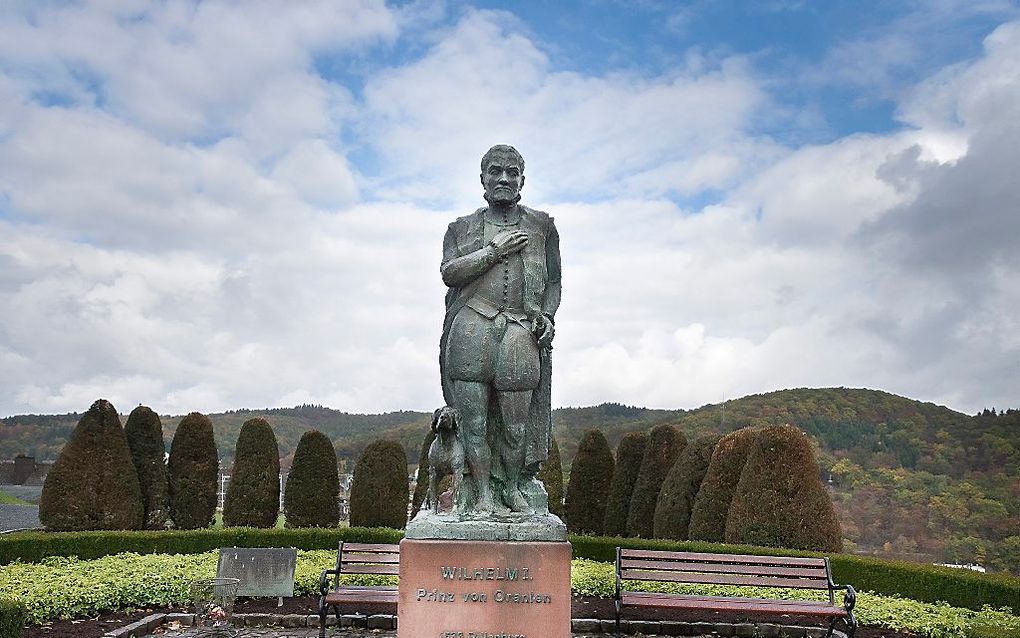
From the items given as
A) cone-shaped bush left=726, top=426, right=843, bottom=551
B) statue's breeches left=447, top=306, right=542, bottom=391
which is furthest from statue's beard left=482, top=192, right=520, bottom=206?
cone-shaped bush left=726, top=426, right=843, bottom=551

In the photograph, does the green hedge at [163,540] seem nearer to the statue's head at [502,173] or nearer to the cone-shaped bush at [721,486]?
the cone-shaped bush at [721,486]

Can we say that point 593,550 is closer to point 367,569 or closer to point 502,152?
point 367,569

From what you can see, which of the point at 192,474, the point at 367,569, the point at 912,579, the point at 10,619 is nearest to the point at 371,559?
the point at 367,569

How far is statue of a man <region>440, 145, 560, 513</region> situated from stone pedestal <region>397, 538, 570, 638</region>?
1.65 feet

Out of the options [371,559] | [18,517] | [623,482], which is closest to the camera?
[371,559]

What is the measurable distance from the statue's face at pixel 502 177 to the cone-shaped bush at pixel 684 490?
9507 mm

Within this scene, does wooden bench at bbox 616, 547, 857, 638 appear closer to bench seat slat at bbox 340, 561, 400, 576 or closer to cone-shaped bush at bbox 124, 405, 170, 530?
bench seat slat at bbox 340, 561, 400, 576

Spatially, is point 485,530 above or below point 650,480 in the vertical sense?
below

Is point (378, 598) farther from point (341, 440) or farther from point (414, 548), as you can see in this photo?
point (341, 440)

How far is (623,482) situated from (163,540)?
339 inches

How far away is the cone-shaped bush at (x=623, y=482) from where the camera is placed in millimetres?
16969

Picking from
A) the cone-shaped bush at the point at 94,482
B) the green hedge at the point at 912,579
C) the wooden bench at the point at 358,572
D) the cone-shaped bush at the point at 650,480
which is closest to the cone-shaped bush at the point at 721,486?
A: the green hedge at the point at 912,579

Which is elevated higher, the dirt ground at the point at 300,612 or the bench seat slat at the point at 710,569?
the bench seat slat at the point at 710,569

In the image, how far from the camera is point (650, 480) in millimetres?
16297
